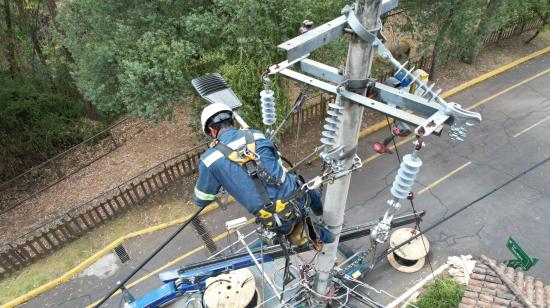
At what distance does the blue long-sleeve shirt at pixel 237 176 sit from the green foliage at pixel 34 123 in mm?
12812

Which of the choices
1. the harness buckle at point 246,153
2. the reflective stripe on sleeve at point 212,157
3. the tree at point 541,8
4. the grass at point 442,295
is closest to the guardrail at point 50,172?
the reflective stripe on sleeve at point 212,157

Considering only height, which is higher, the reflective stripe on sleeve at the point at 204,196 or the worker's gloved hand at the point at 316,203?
the reflective stripe on sleeve at the point at 204,196

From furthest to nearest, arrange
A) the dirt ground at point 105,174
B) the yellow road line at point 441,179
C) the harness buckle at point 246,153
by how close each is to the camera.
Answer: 1. the dirt ground at point 105,174
2. the yellow road line at point 441,179
3. the harness buckle at point 246,153

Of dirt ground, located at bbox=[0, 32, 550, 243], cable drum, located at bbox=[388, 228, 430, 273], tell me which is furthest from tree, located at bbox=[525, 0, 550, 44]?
cable drum, located at bbox=[388, 228, 430, 273]

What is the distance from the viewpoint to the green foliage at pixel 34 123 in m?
13.9

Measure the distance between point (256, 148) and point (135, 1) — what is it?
335 inches

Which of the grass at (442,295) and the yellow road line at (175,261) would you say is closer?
the grass at (442,295)

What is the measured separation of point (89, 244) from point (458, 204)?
11008 mm

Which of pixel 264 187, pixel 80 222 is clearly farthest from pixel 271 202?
pixel 80 222

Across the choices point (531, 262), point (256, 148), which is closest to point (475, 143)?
point (531, 262)

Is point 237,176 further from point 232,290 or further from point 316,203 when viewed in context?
point 232,290

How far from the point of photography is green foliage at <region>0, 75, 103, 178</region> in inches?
548

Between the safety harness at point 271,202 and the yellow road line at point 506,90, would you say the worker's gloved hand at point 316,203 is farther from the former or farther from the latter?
the yellow road line at point 506,90

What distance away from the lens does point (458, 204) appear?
10.7 m
